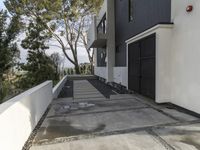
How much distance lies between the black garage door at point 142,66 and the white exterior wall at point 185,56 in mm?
724

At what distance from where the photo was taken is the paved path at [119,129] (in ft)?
11.1

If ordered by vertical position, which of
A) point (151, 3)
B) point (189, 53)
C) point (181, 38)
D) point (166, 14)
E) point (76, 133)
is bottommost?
point (76, 133)

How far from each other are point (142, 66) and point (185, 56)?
2.22 meters

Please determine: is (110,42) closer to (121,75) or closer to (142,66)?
(121,75)

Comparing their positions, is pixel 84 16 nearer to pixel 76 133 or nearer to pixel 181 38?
pixel 181 38

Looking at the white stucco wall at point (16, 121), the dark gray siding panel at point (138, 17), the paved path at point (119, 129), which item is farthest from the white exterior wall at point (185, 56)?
the white stucco wall at point (16, 121)

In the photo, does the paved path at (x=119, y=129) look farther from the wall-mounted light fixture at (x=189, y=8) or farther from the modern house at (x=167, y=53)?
the wall-mounted light fixture at (x=189, y=8)

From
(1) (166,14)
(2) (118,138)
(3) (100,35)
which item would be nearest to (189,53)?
(1) (166,14)

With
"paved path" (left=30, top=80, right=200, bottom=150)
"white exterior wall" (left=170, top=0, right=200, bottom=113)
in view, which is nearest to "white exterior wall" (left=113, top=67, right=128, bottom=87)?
"paved path" (left=30, top=80, right=200, bottom=150)

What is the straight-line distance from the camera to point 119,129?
413cm

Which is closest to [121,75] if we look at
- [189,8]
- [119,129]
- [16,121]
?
[189,8]

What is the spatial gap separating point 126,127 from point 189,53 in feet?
8.48

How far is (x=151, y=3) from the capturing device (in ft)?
24.7

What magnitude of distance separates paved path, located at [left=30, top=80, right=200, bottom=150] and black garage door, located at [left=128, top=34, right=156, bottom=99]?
1023 mm
